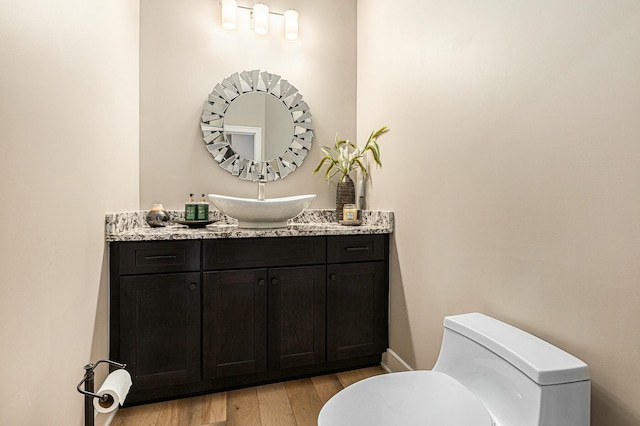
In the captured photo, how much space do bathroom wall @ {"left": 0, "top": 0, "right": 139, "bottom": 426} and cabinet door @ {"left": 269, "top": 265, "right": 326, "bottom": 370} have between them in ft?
2.76

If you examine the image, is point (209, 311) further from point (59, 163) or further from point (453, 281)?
point (453, 281)

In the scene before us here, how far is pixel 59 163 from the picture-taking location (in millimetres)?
1128

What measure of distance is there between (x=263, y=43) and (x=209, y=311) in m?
1.90

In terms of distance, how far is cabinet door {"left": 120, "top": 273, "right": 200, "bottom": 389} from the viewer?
5.52 feet

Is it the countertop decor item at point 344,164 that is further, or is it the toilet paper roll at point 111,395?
the countertop decor item at point 344,164

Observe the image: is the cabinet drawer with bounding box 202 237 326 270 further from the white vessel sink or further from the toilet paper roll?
the toilet paper roll

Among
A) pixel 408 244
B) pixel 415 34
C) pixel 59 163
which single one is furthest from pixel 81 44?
pixel 408 244

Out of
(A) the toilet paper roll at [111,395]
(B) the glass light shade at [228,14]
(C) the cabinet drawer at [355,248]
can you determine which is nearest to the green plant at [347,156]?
(C) the cabinet drawer at [355,248]

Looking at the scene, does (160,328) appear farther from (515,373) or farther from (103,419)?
(515,373)

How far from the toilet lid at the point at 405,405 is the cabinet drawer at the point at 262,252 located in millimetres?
975

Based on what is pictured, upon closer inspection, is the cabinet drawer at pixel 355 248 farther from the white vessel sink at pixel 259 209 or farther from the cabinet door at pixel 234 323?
the cabinet door at pixel 234 323

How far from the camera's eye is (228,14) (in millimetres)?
2262

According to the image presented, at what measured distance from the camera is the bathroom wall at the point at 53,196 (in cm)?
86

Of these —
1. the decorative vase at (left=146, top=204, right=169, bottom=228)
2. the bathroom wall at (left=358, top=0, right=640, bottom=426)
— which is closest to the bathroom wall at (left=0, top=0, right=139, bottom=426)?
the decorative vase at (left=146, top=204, right=169, bottom=228)
